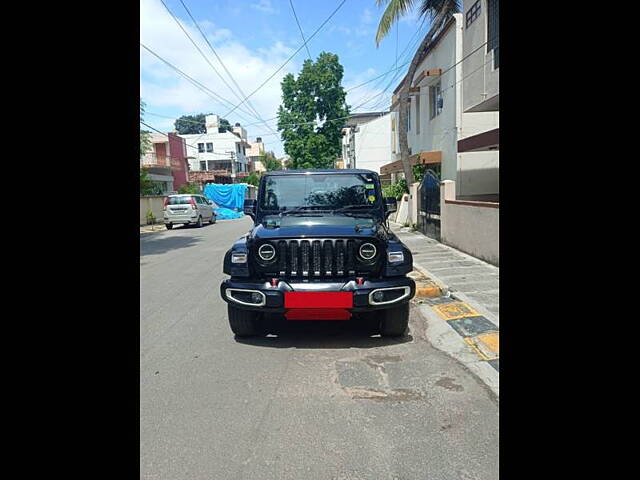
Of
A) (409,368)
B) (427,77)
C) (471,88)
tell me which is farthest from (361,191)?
(427,77)

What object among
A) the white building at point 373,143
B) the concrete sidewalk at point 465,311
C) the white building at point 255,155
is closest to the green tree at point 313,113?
the white building at point 373,143

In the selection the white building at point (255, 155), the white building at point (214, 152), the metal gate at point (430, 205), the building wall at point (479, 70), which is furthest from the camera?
the white building at point (255, 155)

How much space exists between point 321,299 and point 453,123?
42.8 ft

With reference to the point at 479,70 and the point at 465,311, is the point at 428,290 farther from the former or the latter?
the point at 479,70

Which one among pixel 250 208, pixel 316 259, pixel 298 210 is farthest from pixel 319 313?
pixel 250 208

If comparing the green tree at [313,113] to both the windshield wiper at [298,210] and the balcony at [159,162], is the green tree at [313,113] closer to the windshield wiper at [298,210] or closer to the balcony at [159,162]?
the balcony at [159,162]

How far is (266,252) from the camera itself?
4180 mm

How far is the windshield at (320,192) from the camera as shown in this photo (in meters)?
5.42

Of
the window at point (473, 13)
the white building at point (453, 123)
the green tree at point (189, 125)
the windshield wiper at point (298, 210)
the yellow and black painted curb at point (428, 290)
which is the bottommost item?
the yellow and black painted curb at point (428, 290)

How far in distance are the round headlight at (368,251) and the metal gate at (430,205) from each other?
796 cm

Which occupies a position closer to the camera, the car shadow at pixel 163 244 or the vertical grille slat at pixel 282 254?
the vertical grille slat at pixel 282 254

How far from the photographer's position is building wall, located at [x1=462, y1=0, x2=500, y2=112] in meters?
11.5
